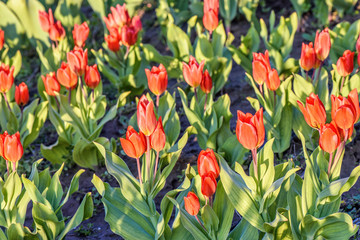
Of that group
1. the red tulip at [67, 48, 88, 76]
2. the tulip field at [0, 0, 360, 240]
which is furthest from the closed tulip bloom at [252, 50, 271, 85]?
the red tulip at [67, 48, 88, 76]

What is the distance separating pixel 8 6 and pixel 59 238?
111 inches

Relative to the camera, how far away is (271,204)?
220 cm

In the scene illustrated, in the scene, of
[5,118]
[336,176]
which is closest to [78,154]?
[5,118]

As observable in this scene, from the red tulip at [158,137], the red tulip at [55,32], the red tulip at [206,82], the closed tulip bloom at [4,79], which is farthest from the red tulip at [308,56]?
the red tulip at [55,32]

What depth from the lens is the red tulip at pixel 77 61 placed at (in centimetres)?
295

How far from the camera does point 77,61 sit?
2.97m

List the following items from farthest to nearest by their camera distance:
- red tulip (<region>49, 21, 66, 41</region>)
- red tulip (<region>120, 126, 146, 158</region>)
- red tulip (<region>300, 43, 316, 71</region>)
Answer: red tulip (<region>49, 21, 66, 41</region>)
red tulip (<region>300, 43, 316, 71</region>)
red tulip (<region>120, 126, 146, 158</region>)

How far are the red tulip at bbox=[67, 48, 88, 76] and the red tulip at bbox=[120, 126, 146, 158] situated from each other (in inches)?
39.7

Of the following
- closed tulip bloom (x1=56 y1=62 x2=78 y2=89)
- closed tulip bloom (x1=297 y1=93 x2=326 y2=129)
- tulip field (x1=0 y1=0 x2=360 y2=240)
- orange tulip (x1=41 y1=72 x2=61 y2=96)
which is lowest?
tulip field (x1=0 y1=0 x2=360 y2=240)

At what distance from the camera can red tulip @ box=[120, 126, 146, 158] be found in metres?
2.07

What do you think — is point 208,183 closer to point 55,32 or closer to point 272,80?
point 272,80

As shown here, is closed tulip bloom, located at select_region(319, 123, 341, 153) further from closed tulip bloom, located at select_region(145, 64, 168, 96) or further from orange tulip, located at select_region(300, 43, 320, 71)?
closed tulip bloom, located at select_region(145, 64, 168, 96)

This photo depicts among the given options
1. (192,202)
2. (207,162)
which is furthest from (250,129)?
(192,202)

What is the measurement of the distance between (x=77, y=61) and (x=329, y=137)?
5.10 ft
